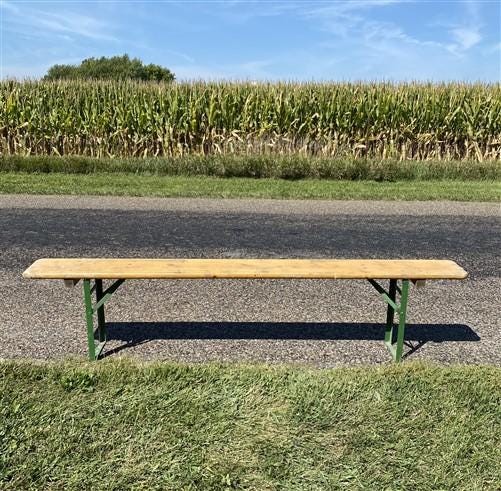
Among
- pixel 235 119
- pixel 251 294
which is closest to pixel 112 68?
pixel 235 119

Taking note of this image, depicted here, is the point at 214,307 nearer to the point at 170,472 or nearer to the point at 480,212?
the point at 170,472

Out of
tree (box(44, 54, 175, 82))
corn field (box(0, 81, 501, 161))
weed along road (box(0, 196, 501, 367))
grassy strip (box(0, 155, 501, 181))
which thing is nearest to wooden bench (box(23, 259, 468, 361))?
weed along road (box(0, 196, 501, 367))

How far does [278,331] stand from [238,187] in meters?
7.86

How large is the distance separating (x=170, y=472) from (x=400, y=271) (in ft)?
7.10

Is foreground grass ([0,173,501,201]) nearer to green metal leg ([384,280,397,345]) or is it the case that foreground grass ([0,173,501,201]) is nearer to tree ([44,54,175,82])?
green metal leg ([384,280,397,345])

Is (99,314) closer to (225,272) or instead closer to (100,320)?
(100,320)

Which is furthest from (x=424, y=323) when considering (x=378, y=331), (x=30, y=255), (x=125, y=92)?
(x=125, y=92)

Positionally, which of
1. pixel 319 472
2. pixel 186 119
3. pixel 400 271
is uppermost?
pixel 186 119

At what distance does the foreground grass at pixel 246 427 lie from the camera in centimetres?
263

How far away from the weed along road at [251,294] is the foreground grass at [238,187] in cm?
165

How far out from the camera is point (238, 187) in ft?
39.3

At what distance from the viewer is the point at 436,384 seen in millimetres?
3420

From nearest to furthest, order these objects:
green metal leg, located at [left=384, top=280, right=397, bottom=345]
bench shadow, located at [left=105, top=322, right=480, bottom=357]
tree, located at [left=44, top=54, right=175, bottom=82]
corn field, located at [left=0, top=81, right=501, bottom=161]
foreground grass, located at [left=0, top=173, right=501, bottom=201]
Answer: green metal leg, located at [left=384, top=280, right=397, bottom=345] < bench shadow, located at [left=105, top=322, right=480, bottom=357] < foreground grass, located at [left=0, top=173, right=501, bottom=201] < corn field, located at [left=0, top=81, right=501, bottom=161] < tree, located at [left=44, top=54, right=175, bottom=82]

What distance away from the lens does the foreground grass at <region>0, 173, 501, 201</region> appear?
11.3 metres
